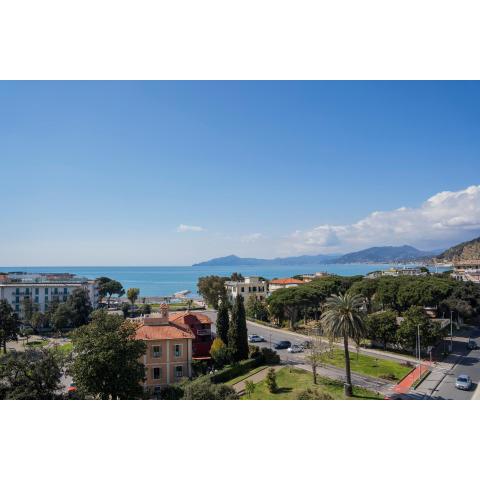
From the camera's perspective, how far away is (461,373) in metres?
28.9

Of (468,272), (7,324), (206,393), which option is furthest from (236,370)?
(468,272)

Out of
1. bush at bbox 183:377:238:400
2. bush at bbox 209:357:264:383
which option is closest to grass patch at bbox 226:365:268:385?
bush at bbox 209:357:264:383

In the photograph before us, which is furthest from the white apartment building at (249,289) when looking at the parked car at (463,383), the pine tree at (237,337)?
the parked car at (463,383)

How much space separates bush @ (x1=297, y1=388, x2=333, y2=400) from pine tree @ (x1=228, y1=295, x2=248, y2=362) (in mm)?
8497

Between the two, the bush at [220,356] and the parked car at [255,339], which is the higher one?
the bush at [220,356]

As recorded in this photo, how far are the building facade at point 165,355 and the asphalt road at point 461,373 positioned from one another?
54.3 feet

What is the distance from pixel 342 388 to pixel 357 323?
15.3 ft

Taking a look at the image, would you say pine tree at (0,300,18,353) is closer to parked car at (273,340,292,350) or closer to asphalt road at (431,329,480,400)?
parked car at (273,340,292,350)

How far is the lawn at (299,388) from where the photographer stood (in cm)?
2271

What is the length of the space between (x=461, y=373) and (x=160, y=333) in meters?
22.6

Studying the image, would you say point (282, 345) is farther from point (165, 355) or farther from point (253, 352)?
point (165, 355)

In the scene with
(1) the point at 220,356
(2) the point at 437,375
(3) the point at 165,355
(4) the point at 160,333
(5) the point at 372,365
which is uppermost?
(4) the point at 160,333

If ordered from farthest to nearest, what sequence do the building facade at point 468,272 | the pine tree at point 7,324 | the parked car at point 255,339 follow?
the building facade at point 468,272
the parked car at point 255,339
the pine tree at point 7,324

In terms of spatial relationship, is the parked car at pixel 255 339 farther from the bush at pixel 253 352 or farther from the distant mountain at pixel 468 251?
the distant mountain at pixel 468 251
